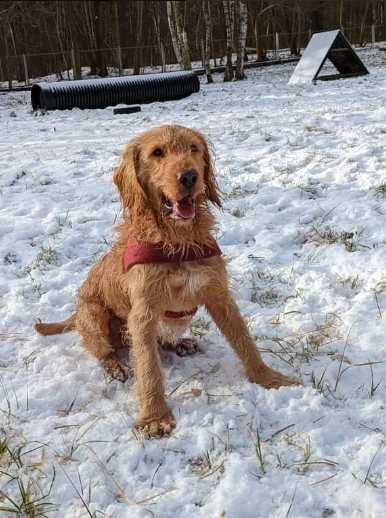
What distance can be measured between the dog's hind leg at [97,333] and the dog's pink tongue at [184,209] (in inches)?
31.4

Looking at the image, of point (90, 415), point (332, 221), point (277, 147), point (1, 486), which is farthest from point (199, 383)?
point (277, 147)

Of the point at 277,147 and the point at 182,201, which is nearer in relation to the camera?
the point at 182,201

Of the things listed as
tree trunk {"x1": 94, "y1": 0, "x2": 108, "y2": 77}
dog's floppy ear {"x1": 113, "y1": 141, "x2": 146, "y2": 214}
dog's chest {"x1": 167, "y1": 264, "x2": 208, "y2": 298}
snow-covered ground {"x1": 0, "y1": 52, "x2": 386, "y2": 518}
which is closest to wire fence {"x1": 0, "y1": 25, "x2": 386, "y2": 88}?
tree trunk {"x1": 94, "y1": 0, "x2": 108, "y2": 77}

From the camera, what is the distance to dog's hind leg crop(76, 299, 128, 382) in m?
2.82

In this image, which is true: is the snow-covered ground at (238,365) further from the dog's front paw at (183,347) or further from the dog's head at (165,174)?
the dog's head at (165,174)

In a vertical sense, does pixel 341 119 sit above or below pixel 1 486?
above

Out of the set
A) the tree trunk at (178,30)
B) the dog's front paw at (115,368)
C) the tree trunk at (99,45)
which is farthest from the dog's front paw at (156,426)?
the tree trunk at (99,45)

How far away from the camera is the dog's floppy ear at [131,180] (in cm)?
259

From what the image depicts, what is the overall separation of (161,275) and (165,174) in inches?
19.1

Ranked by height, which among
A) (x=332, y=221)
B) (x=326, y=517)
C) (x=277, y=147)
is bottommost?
(x=326, y=517)

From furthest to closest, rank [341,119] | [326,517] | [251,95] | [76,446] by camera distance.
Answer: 1. [251,95]
2. [341,119]
3. [76,446]
4. [326,517]

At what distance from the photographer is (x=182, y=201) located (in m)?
2.46

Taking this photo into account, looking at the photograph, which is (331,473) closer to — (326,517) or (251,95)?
(326,517)

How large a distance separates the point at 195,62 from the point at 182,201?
30052 millimetres
